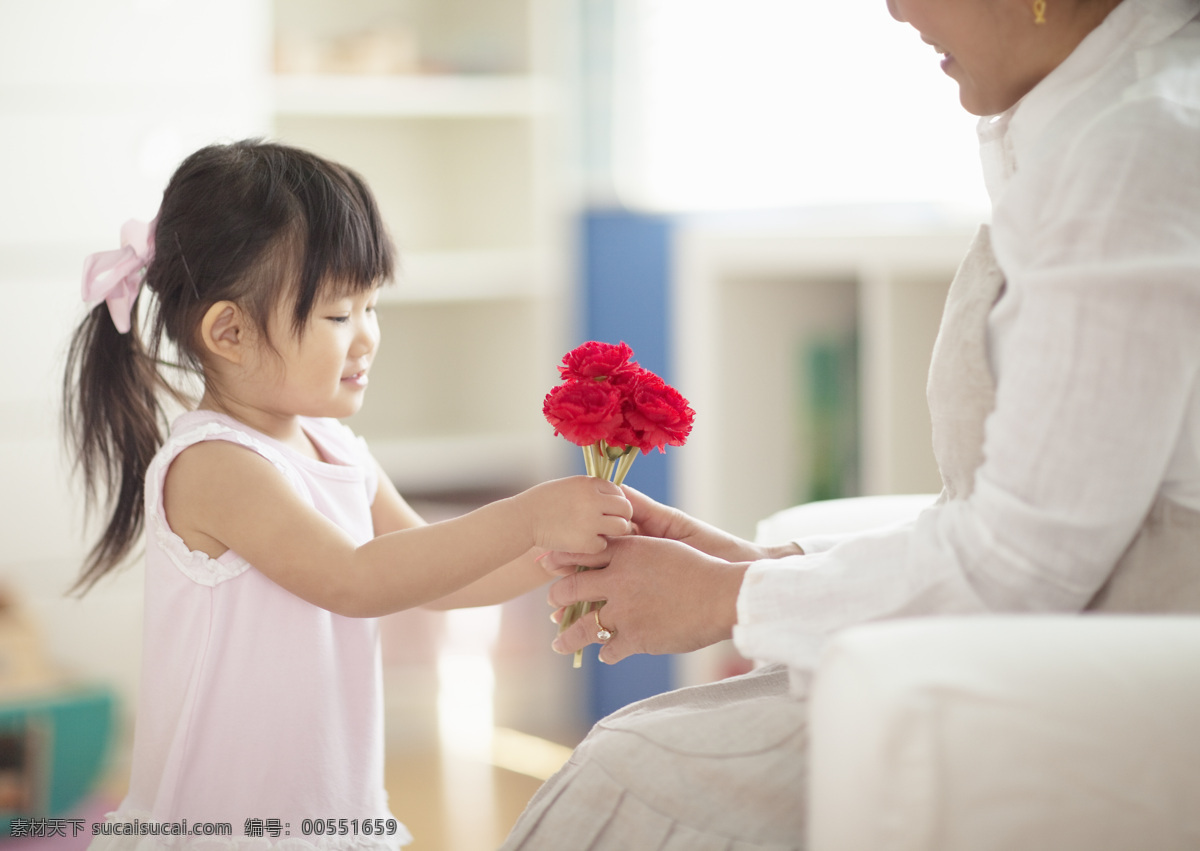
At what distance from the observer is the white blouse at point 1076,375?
2.59 ft

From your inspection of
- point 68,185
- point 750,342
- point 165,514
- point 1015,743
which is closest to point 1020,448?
point 1015,743

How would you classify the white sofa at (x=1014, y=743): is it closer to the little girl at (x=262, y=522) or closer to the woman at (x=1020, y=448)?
the woman at (x=1020, y=448)

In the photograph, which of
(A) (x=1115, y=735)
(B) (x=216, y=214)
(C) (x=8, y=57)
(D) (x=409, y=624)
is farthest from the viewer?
(D) (x=409, y=624)

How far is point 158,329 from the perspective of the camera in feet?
3.92

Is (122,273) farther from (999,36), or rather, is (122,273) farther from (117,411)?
(999,36)

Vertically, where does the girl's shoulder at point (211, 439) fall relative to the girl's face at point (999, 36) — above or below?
below

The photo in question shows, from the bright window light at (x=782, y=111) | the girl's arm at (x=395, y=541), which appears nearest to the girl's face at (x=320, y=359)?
the girl's arm at (x=395, y=541)

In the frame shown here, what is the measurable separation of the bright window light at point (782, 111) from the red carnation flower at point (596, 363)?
132 cm

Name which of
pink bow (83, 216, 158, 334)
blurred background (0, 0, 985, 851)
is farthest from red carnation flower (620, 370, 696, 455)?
blurred background (0, 0, 985, 851)

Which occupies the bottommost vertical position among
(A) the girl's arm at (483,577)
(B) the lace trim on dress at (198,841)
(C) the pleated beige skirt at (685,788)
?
(B) the lace trim on dress at (198,841)

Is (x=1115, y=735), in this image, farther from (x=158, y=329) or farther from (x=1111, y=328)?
(x=158, y=329)

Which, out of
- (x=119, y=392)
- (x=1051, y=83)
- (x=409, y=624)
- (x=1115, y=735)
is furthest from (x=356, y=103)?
(x=1115, y=735)

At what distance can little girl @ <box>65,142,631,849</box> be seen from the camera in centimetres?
107

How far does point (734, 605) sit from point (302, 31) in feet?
7.65
